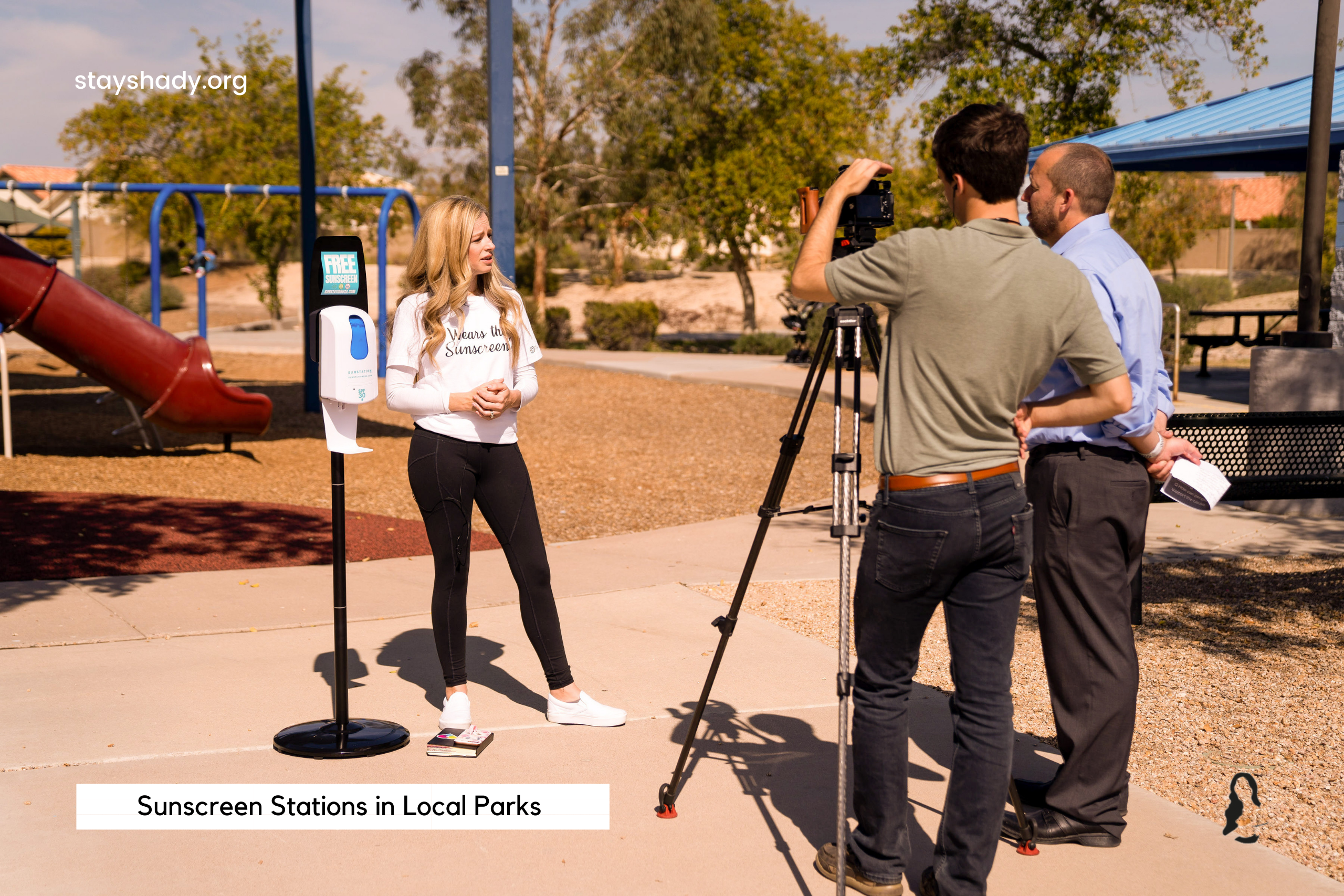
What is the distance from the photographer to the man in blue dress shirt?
11.0ft

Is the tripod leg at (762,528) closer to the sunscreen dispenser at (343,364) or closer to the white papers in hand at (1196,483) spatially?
the white papers in hand at (1196,483)

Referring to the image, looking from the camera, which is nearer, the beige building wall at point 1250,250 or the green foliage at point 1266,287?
the green foliage at point 1266,287

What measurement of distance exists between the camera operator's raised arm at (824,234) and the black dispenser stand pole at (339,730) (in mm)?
1730

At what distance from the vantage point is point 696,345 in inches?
1010

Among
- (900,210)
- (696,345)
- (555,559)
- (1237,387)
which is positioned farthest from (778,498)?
(900,210)

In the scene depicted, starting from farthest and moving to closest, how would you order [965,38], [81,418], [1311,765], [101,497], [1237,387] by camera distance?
[965,38], [1237,387], [81,418], [101,497], [1311,765]

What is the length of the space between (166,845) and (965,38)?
21.3 m

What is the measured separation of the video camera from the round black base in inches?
85.7

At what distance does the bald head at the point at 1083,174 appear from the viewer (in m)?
3.38

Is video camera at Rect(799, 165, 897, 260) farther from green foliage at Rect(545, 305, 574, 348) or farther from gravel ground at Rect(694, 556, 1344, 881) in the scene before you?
green foliage at Rect(545, 305, 574, 348)

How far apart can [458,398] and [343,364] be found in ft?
1.23

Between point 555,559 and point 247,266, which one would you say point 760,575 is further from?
point 247,266

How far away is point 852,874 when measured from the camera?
3.04 metres
